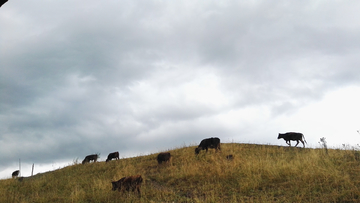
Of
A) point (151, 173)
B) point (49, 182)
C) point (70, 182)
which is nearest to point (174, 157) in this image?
point (151, 173)

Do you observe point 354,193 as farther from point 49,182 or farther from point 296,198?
point 49,182

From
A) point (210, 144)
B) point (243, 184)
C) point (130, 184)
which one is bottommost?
point (243, 184)

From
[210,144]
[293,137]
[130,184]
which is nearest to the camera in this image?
[130,184]

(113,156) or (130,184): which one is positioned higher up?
(113,156)

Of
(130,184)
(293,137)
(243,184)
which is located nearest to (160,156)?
(130,184)

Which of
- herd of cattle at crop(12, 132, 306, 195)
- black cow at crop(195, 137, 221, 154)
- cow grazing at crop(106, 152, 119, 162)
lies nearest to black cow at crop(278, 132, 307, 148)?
herd of cattle at crop(12, 132, 306, 195)

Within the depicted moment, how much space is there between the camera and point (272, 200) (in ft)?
27.5

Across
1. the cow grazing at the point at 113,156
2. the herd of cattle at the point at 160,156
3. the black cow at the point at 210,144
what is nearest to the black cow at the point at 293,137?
the herd of cattle at the point at 160,156

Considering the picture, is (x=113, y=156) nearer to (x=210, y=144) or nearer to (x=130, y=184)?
(x=210, y=144)

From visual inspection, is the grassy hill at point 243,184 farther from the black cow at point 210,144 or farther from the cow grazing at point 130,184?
the black cow at point 210,144

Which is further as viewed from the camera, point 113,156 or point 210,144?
point 113,156

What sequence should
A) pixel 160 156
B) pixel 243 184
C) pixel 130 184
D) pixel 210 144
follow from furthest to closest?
pixel 210 144, pixel 160 156, pixel 130 184, pixel 243 184

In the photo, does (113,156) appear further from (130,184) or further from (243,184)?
Answer: (243,184)

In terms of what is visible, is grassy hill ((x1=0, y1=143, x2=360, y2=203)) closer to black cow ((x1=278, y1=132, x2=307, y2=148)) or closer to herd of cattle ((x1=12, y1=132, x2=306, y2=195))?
herd of cattle ((x1=12, y1=132, x2=306, y2=195))
